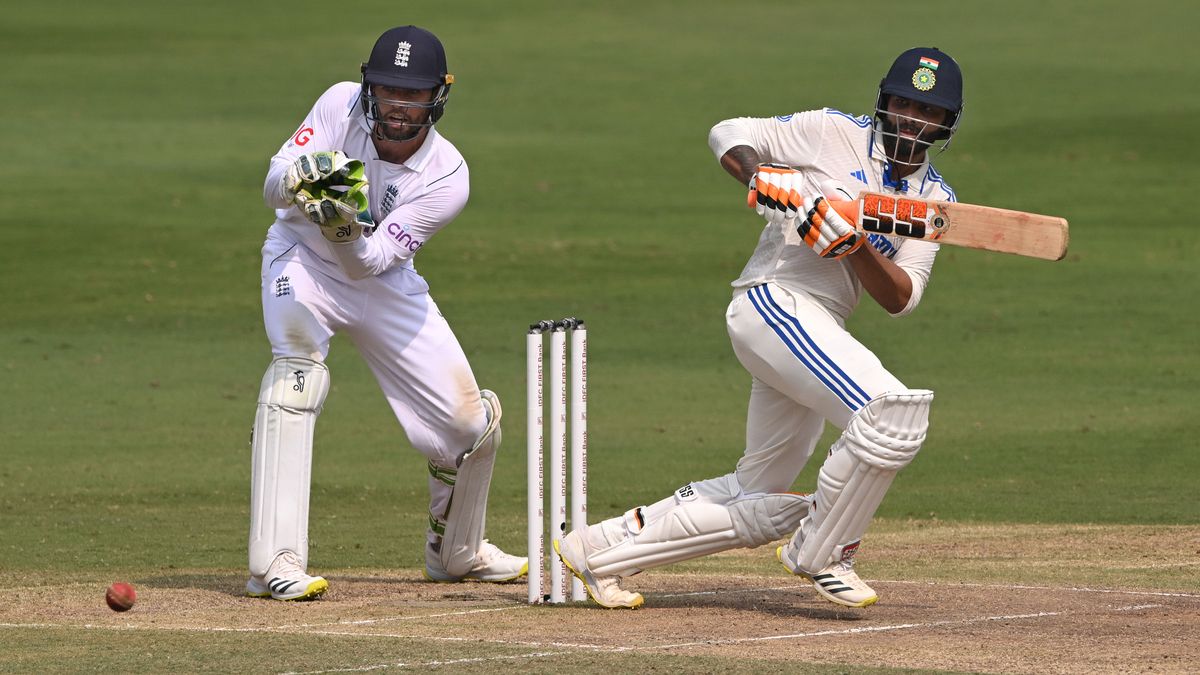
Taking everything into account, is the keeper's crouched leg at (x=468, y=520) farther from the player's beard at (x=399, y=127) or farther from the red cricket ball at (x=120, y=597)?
the red cricket ball at (x=120, y=597)

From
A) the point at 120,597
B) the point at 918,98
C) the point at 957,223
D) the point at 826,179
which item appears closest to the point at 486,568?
the point at 120,597

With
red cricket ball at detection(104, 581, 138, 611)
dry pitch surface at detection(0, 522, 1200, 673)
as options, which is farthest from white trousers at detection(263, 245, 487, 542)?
red cricket ball at detection(104, 581, 138, 611)

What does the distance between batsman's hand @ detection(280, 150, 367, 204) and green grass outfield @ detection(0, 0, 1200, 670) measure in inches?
74.0

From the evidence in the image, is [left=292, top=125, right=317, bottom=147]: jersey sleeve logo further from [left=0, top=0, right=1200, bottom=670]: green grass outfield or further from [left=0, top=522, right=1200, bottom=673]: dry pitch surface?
[left=0, top=0, right=1200, bottom=670]: green grass outfield

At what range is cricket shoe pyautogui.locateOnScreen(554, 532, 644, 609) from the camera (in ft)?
23.8

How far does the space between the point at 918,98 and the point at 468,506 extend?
258 centimetres

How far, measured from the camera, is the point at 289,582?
7395 millimetres

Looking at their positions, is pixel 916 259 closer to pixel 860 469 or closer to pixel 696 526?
pixel 860 469

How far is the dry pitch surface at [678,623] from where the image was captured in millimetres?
6082

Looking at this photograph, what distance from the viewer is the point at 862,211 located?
680cm

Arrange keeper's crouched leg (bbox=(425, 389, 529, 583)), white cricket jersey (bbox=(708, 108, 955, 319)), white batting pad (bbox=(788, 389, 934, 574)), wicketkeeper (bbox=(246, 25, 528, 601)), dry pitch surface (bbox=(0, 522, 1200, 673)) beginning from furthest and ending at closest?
keeper's crouched leg (bbox=(425, 389, 529, 583)) → wicketkeeper (bbox=(246, 25, 528, 601)) → white cricket jersey (bbox=(708, 108, 955, 319)) → white batting pad (bbox=(788, 389, 934, 574)) → dry pitch surface (bbox=(0, 522, 1200, 673))

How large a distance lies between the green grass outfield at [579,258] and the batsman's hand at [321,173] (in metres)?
1.88

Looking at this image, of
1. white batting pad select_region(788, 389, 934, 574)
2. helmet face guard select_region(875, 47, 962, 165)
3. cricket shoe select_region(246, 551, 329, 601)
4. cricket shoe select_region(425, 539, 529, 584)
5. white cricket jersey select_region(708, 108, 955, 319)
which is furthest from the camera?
cricket shoe select_region(425, 539, 529, 584)

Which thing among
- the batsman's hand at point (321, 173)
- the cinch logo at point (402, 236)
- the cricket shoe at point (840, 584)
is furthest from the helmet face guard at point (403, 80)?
the cricket shoe at point (840, 584)
